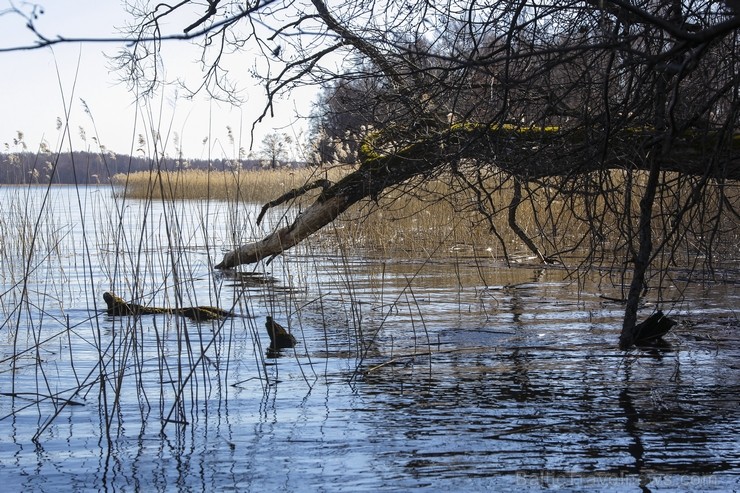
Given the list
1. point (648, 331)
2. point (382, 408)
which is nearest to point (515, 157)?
point (648, 331)

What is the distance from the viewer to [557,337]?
18.2 feet

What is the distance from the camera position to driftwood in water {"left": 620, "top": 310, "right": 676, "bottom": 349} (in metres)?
5.01

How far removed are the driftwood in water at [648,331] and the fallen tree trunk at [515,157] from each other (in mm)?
837

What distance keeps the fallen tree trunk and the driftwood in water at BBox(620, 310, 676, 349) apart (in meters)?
0.84

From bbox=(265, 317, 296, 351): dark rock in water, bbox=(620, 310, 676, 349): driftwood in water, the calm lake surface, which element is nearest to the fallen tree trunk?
bbox=(265, 317, 296, 351): dark rock in water

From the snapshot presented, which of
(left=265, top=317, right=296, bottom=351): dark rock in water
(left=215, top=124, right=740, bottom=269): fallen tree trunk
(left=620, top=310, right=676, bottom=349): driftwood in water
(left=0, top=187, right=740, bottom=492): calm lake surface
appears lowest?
(left=0, top=187, right=740, bottom=492): calm lake surface

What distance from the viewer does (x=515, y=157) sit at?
4930 mm

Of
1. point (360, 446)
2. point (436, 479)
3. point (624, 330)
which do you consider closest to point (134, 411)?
point (360, 446)

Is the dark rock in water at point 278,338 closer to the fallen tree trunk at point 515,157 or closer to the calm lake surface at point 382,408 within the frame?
the calm lake surface at point 382,408

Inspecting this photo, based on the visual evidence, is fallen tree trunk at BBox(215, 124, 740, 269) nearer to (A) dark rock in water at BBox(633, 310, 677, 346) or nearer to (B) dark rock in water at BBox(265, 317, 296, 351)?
(B) dark rock in water at BBox(265, 317, 296, 351)

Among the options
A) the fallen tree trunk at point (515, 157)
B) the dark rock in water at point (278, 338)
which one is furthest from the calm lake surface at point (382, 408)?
the fallen tree trunk at point (515, 157)

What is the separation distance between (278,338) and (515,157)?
5.71 ft

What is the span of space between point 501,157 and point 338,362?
142 centimetres

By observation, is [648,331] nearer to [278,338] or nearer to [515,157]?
[515,157]
